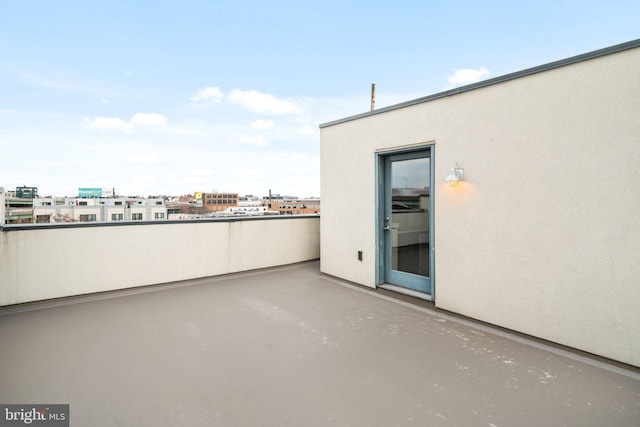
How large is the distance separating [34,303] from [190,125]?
9.69 metres

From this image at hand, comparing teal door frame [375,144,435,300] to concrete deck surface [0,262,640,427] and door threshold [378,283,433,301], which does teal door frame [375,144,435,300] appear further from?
concrete deck surface [0,262,640,427]

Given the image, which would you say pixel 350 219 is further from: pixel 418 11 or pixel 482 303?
pixel 418 11

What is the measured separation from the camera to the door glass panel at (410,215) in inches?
134

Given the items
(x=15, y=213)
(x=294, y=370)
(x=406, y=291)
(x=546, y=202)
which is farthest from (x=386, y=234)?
(x=15, y=213)

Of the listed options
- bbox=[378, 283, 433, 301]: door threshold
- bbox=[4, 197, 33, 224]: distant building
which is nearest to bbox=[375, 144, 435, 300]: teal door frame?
bbox=[378, 283, 433, 301]: door threshold

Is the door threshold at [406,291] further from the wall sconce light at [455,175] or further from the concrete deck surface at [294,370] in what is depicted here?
the wall sconce light at [455,175]

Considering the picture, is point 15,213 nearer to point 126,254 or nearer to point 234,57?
point 126,254

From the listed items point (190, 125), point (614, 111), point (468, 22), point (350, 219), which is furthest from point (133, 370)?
point (190, 125)

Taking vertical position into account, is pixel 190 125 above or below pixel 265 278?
above

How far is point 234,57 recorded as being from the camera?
7.48 m

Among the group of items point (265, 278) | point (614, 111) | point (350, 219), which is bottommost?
point (265, 278)

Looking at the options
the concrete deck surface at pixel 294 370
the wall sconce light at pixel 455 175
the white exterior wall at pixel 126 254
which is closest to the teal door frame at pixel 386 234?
the concrete deck surface at pixel 294 370

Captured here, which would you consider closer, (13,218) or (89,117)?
(13,218)

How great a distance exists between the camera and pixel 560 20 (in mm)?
3975
